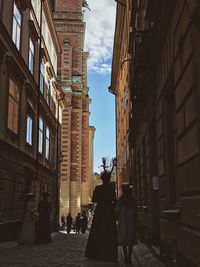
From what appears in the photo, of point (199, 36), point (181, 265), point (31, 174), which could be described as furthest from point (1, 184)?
point (199, 36)

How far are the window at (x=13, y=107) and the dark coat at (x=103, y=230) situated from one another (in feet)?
33.5

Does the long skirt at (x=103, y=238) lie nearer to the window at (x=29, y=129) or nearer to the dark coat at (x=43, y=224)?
the dark coat at (x=43, y=224)

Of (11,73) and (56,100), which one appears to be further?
(56,100)

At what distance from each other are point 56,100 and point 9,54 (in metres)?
18.5

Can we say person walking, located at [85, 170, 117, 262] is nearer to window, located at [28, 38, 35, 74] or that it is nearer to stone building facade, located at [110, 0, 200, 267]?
stone building facade, located at [110, 0, 200, 267]

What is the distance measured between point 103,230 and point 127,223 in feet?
5.14

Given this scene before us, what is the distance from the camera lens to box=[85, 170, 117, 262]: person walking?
27.8 ft

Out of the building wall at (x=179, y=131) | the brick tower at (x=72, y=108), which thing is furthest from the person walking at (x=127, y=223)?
the brick tower at (x=72, y=108)

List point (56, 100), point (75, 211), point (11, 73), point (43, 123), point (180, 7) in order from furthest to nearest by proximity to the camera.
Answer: point (75, 211), point (56, 100), point (43, 123), point (11, 73), point (180, 7)

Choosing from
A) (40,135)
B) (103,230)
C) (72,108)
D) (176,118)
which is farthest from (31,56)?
(72,108)

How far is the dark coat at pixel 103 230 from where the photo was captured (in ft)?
27.8

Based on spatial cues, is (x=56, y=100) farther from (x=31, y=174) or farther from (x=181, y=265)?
(x=181, y=265)

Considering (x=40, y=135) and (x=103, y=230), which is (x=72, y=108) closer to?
(x=40, y=135)

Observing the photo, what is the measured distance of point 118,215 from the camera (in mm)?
10195
